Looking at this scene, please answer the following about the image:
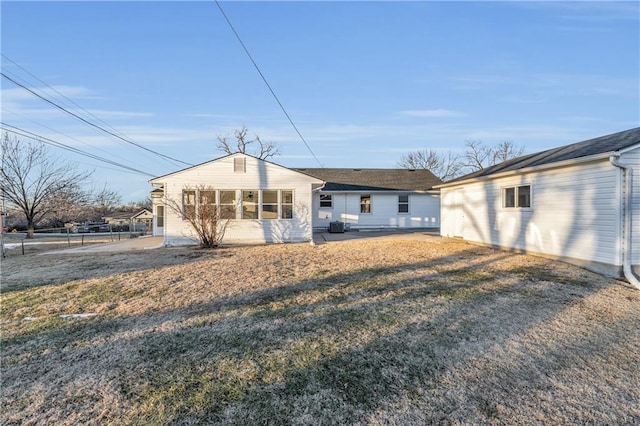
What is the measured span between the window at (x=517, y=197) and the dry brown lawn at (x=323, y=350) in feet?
10.3

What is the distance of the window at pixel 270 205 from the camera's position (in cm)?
1330

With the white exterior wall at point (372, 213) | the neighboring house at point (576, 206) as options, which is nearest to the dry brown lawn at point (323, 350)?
the neighboring house at point (576, 206)

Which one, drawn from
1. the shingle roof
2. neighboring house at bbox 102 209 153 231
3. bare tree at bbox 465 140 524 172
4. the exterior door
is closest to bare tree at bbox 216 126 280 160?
neighboring house at bbox 102 209 153 231

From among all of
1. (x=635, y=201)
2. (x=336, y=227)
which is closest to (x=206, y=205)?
(x=336, y=227)

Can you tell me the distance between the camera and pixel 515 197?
389 inches

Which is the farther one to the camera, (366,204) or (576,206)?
(366,204)

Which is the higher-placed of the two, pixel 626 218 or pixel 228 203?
pixel 228 203

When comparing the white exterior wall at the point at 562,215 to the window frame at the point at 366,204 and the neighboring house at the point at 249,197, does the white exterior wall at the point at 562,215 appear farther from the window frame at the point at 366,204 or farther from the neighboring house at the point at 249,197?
the window frame at the point at 366,204

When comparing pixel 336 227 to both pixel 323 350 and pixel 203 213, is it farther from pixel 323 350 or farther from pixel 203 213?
pixel 323 350

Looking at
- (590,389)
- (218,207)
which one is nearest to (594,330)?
(590,389)

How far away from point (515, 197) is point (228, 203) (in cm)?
1046

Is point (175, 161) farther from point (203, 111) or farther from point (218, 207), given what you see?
point (218, 207)

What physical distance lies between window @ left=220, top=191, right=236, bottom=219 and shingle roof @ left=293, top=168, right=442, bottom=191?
7432mm

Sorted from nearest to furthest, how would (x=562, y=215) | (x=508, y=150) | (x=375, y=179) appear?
(x=562, y=215) → (x=375, y=179) → (x=508, y=150)
